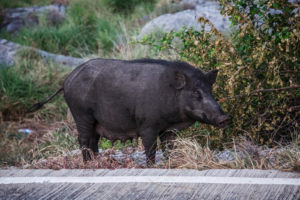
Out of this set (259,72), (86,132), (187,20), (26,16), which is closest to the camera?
(86,132)

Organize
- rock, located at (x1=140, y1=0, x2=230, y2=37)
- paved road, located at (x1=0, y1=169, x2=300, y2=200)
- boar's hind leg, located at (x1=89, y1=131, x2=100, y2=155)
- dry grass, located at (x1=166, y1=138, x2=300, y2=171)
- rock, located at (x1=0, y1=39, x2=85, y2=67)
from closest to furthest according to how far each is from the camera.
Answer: paved road, located at (x1=0, y1=169, x2=300, y2=200), dry grass, located at (x1=166, y1=138, x2=300, y2=171), boar's hind leg, located at (x1=89, y1=131, x2=100, y2=155), rock, located at (x1=140, y1=0, x2=230, y2=37), rock, located at (x1=0, y1=39, x2=85, y2=67)

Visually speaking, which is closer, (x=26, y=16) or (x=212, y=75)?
(x=212, y=75)

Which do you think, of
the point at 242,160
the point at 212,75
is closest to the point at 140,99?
the point at 212,75

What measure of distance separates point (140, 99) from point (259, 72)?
5.97ft

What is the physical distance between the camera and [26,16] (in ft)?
49.9

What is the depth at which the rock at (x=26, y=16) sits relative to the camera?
14930 mm

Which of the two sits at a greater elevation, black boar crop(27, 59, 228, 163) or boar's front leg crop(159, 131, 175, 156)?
black boar crop(27, 59, 228, 163)

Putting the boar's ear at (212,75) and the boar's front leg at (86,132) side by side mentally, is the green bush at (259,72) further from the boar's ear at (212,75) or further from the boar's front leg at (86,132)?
the boar's front leg at (86,132)

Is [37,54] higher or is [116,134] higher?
[116,134]

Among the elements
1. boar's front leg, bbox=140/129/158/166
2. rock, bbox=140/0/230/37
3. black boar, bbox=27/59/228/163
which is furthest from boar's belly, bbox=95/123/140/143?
rock, bbox=140/0/230/37

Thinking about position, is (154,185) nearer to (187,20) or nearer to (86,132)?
(86,132)

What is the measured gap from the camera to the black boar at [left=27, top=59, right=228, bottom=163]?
4625 millimetres

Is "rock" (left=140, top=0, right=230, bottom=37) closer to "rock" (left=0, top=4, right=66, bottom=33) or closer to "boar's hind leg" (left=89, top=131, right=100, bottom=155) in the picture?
"rock" (left=0, top=4, right=66, bottom=33)

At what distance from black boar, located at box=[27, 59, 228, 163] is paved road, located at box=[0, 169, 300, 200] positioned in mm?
755
